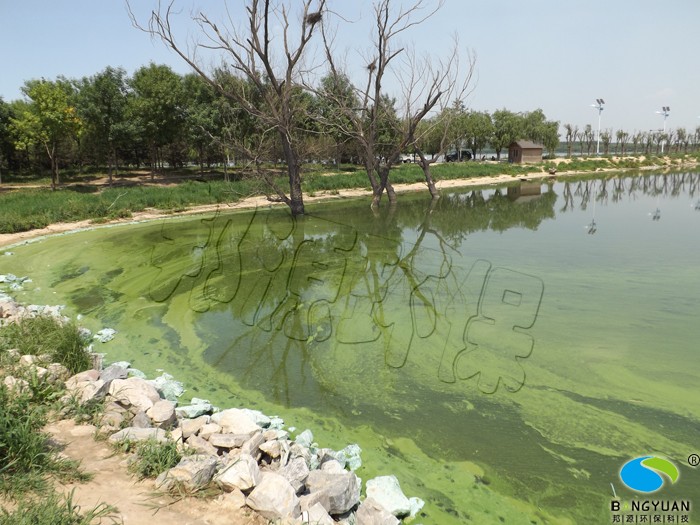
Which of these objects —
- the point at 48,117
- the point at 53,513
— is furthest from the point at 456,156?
the point at 53,513

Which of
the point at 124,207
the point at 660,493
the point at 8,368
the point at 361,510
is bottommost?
the point at 660,493

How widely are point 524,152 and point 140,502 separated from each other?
49734mm

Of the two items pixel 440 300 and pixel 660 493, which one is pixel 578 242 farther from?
pixel 660 493

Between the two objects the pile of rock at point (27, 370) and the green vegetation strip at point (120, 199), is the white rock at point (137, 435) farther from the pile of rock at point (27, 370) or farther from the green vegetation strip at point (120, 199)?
the green vegetation strip at point (120, 199)

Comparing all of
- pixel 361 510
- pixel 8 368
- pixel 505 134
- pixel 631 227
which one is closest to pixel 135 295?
pixel 8 368

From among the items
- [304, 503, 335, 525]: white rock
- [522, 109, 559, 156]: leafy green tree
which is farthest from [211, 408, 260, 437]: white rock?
[522, 109, 559, 156]: leafy green tree

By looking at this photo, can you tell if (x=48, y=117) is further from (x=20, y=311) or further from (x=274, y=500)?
(x=274, y=500)

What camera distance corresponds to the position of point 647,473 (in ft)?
10.5

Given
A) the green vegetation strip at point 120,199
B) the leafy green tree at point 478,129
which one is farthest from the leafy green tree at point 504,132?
the green vegetation strip at point 120,199

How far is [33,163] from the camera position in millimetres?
34875

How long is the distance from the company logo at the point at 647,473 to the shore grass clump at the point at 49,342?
4.72 metres

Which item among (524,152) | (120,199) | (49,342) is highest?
(524,152)

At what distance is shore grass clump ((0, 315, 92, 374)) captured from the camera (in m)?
4.39

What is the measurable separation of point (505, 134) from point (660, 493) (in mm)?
52241
